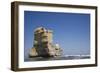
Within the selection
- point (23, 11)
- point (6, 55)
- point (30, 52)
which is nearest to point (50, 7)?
point (23, 11)

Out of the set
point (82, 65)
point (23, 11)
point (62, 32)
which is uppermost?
point (23, 11)

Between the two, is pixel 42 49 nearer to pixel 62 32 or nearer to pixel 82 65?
pixel 62 32

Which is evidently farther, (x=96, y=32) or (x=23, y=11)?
(x=96, y=32)

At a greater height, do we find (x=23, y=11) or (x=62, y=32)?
(x=23, y=11)

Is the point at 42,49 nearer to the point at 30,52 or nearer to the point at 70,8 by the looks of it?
the point at 30,52

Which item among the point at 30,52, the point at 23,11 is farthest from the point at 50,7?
the point at 30,52

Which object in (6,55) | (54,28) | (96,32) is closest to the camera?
(6,55)

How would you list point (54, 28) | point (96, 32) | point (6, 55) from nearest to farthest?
point (6, 55) < point (54, 28) < point (96, 32)
